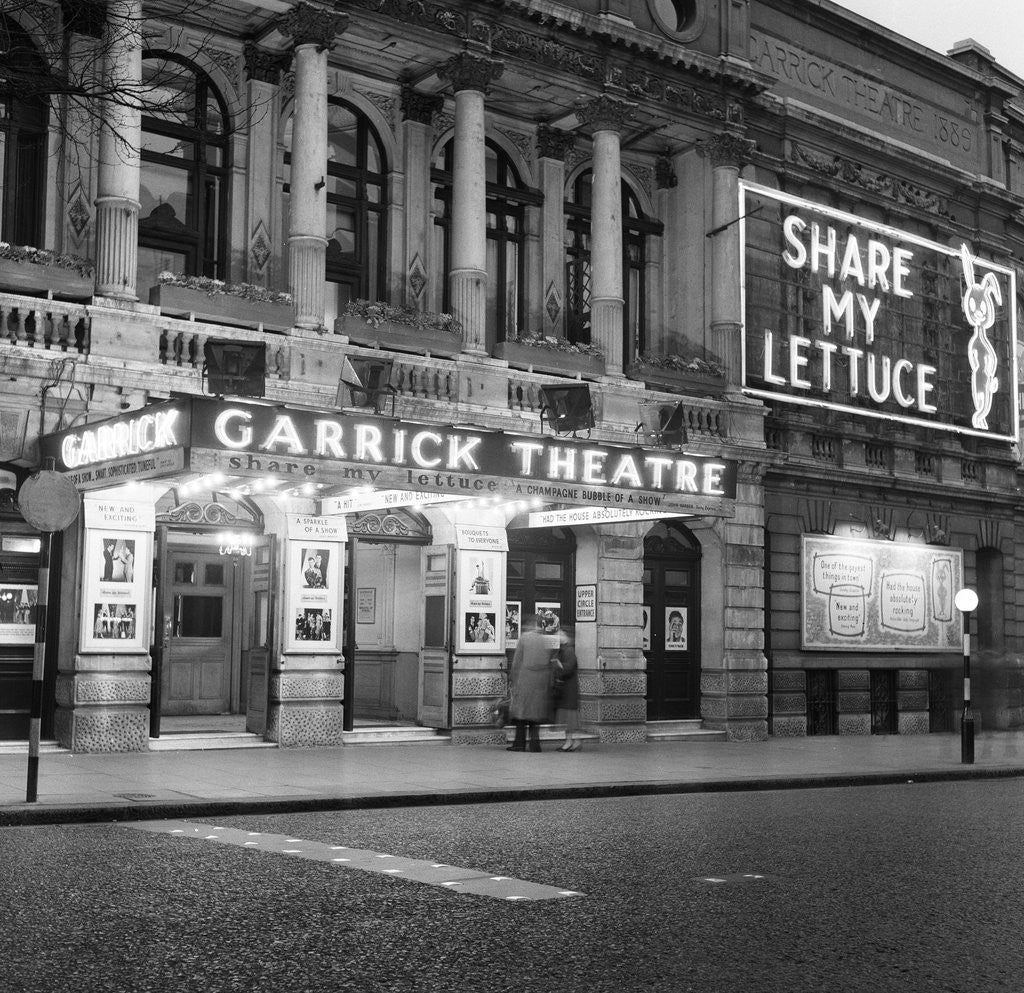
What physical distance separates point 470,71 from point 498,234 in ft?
11.2

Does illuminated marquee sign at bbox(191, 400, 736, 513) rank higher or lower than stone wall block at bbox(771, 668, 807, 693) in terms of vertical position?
higher

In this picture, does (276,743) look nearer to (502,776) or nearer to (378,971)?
(502,776)

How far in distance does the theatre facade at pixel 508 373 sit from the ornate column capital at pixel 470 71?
0.07 m

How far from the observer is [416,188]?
82.2ft

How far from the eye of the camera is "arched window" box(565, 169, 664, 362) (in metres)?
27.2

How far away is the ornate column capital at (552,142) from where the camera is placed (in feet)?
88.6

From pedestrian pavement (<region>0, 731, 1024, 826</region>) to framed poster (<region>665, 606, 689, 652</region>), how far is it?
2.27 meters

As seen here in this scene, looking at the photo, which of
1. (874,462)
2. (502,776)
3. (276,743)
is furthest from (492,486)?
(874,462)

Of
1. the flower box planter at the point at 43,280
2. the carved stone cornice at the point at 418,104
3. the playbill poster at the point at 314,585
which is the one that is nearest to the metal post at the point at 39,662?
the flower box planter at the point at 43,280

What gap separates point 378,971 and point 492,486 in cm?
1248

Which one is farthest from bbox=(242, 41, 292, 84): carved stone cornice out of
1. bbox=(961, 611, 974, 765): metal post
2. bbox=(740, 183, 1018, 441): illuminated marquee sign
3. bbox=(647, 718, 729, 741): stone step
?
bbox=(961, 611, 974, 765): metal post

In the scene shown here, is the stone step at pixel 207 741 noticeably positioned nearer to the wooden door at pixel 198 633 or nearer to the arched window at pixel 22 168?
the wooden door at pixel 198 633

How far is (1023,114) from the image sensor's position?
3575 cm

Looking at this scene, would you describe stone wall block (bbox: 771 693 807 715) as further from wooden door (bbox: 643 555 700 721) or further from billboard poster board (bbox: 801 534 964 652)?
wooden door (bbox: 643 555 700 721)
